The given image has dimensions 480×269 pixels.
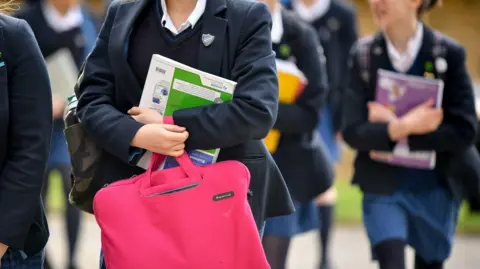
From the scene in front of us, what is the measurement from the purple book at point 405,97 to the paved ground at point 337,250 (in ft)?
8.05

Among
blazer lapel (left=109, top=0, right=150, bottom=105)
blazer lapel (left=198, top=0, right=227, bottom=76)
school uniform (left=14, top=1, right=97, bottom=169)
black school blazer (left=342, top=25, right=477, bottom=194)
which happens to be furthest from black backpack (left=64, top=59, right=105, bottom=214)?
school uniform (left=14, top=1, right=97, bottom=169)

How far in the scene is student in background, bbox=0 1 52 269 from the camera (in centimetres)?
283

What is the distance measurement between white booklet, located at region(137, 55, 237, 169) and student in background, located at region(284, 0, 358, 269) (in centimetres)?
355

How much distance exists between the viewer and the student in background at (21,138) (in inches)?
111

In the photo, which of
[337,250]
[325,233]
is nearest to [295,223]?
[325,233]

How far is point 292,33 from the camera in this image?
179 inches

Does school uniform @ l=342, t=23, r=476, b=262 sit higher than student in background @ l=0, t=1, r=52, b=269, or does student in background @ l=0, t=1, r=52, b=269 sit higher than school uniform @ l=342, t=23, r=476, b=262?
student in background @ l=0, t=1, r=52, b=269

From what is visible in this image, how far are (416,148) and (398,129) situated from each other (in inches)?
4.7

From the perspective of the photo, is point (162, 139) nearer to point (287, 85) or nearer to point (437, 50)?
point (287, 85)

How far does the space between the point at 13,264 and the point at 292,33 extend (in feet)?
6.77

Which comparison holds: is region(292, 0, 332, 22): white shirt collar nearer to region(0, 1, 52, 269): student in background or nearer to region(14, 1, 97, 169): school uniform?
region(14, 1, 97, 169): school uniform

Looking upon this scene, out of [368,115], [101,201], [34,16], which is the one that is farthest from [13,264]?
[34,16]

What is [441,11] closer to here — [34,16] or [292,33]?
[34,16]

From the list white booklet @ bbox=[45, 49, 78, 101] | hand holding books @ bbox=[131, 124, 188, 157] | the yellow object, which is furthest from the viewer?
white booklet @ bbox=[45, 49, 78, 101]
